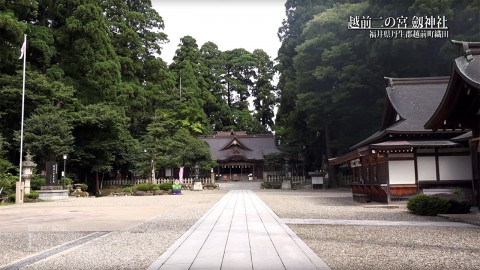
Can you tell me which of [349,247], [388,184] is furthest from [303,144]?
[349,247]

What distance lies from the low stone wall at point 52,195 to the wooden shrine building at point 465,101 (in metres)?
21.3

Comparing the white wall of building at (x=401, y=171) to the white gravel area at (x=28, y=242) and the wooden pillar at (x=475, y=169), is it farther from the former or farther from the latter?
the white gravel area at (x=28, y=242)

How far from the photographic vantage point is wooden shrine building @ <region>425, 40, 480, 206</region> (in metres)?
10.2

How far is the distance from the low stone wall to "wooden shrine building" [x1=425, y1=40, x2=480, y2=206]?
2135 centimetres

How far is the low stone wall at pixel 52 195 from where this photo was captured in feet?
77.3

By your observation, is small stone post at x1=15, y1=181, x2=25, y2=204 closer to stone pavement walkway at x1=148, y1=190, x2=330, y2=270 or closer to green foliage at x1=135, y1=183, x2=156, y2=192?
green foliage at x1=135, y1=183, x2=156, y2=192

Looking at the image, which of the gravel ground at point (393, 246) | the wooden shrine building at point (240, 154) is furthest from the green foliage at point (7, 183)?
the wooden shrine building at point (240, 154)

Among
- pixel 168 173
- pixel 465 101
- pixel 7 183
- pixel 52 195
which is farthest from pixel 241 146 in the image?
pixel 465 101

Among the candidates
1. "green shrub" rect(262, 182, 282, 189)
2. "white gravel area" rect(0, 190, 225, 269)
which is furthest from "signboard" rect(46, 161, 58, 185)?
"green shrub" rect(262, 182, 282, 189)

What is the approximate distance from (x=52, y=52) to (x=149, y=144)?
1030 cm

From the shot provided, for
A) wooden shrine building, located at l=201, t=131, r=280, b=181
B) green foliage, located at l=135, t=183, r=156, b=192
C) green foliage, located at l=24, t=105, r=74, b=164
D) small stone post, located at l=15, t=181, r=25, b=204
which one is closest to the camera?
small stone post, located at l=15, t=181, r=25, b=204

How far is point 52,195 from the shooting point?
23.9m

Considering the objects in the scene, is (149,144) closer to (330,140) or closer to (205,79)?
(330,140)

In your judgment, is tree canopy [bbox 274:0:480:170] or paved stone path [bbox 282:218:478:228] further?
tree canopy [bbox 274:0:480:170]
